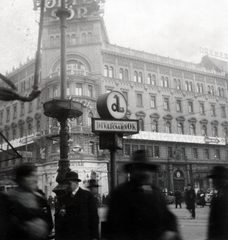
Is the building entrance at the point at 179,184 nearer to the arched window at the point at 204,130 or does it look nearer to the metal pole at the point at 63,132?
the arched window at the point at 204,130

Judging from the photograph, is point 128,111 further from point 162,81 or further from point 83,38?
point 83,38

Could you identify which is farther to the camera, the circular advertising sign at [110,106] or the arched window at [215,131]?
the arched window at [215,131]

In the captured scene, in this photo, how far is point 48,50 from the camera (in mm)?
37844

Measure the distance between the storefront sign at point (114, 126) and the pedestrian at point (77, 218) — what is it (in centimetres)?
148

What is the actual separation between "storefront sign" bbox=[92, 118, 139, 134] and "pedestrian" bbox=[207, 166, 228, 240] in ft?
5.45

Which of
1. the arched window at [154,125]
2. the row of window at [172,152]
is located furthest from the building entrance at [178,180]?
the arched window at [154,125]

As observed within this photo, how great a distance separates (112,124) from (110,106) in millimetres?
343

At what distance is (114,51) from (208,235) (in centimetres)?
3643

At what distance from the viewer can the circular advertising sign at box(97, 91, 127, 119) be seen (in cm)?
561

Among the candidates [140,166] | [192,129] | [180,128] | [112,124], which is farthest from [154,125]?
[140,166]

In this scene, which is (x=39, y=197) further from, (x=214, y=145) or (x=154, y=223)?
(x=214, y=145)

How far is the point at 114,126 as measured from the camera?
5.52 m

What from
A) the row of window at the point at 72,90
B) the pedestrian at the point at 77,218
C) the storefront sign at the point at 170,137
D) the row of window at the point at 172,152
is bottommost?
the pedestrian at the point at 77,218

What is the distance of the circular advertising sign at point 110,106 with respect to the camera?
5609 mm
